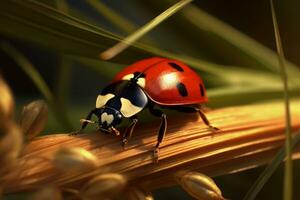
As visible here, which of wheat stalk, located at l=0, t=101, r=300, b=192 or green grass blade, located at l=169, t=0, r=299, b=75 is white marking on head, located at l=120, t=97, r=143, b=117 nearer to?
wheat stalk, located at l=0, t=101, r=300, b=192

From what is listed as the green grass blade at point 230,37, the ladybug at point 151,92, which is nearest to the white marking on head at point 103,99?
the ladybug at point 151,92

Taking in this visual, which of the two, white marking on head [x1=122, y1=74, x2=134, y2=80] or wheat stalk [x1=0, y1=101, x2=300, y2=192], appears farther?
white marking on head [x1=122, y1=74, x2=134, y2=80]

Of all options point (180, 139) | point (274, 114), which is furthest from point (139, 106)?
point (274, 114)

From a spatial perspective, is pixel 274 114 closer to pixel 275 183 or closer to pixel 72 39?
pixel 275 183

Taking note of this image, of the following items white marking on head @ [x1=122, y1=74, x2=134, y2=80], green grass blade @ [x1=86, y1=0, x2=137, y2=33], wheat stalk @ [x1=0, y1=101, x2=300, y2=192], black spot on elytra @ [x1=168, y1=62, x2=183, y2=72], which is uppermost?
green grass blade @ [x1=86, y1=0, x2=137, y2=33]

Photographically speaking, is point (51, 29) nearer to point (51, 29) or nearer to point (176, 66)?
point (51, 29)

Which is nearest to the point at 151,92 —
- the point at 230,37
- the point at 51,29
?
the point at 51,29

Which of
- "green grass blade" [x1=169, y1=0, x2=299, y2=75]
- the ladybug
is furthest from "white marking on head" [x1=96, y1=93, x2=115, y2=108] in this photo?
"green grass blade" [x1=169, y1=0, x2=299, y2=75]

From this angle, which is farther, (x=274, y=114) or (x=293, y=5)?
(x=293, y=5)
